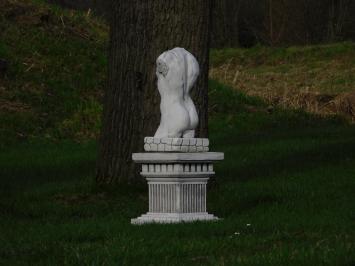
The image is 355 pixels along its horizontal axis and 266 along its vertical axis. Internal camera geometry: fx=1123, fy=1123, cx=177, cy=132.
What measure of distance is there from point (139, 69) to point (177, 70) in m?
3.04

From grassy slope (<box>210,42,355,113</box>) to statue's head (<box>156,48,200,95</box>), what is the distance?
14906 mm

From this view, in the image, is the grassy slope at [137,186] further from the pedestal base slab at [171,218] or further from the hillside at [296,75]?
the hillside at [296,75]

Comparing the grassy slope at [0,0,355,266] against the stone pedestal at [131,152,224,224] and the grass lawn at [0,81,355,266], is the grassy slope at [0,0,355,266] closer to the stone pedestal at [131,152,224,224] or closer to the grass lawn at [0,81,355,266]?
the grass lawn at [0,81,355,266]

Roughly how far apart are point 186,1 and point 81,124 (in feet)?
30.2

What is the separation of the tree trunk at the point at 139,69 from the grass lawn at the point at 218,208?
51 centimetres

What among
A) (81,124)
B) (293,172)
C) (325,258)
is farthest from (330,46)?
(325,258)

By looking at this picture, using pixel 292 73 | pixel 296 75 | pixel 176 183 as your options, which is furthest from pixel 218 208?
pixel 292 73

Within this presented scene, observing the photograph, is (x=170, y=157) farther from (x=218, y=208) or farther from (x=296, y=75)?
(x=296, y=75)

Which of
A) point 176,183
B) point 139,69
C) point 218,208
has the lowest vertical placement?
point 218,208

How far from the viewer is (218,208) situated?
41.4 feet

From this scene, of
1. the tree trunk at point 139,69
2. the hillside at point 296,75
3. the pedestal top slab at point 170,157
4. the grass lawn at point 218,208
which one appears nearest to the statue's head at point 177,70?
the pedestal top slab at point 170,157

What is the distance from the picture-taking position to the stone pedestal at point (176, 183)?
11.0 metres

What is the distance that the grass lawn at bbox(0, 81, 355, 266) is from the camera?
8.90 meters

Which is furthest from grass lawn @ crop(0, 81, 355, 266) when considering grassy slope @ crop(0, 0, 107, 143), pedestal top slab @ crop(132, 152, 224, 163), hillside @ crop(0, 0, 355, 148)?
hillside @ crop(0, 0, 355, 148)
